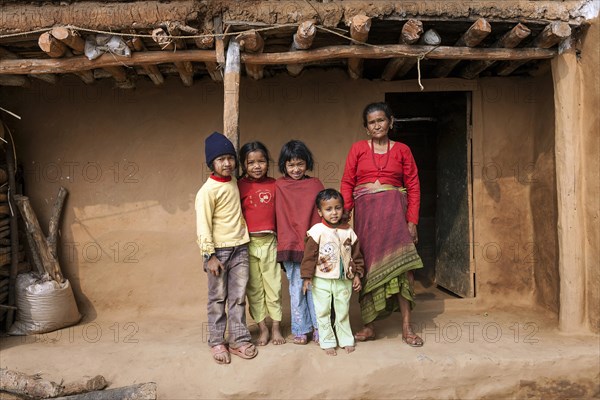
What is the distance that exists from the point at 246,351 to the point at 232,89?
77.2 inches

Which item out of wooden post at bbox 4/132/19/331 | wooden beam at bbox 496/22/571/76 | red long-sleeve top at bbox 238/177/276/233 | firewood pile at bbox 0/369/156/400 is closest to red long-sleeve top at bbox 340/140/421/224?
red long-sleeve top at bbox 238/177/276/233

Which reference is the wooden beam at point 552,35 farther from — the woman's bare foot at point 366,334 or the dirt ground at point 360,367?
the woman's bare foot at point 366,334

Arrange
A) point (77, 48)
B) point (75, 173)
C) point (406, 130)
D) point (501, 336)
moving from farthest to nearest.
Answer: point (406, 130) < point (75, 173) < point (501, 336) < point (77, 48)

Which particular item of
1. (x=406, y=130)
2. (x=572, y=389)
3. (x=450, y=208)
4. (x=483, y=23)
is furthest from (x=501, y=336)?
(x=406, y=130)

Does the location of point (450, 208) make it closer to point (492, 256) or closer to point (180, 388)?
point (492, 256)

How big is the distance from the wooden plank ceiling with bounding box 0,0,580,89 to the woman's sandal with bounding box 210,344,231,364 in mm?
2142

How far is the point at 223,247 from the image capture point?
3.95 metres

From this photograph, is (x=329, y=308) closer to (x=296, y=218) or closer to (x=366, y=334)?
(x=366, y=334)

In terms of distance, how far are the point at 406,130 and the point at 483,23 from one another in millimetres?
2895

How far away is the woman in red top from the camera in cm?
408

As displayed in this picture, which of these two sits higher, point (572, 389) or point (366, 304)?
point (366, 304)

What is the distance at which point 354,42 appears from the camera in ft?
13.5

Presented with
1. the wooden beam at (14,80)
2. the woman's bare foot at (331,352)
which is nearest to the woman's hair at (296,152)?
the woman's bare foot at (331,352)

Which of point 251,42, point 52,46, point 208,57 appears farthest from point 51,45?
point 251,42
